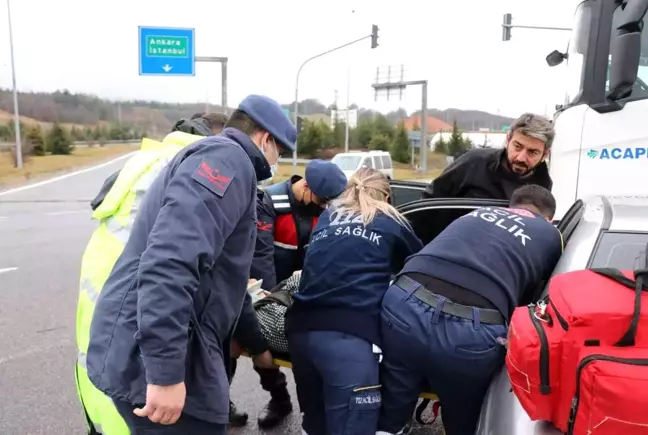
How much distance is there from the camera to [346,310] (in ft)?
8.85

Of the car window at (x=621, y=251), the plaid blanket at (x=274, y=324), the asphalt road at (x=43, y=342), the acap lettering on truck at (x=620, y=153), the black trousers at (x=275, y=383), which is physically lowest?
the asphalt road at (x=43, y=342)

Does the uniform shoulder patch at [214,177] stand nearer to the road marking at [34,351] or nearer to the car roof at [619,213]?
the car roof at [619,213]

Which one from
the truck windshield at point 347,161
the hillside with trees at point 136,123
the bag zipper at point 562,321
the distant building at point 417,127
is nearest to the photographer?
the bag zipper at point 562,321

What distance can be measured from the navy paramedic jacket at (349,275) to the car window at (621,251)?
0.91 meters

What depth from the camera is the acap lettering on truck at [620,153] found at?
3.80 m

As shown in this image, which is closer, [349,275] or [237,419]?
[349,275]

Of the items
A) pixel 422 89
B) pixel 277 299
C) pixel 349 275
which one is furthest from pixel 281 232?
pixel 422 89

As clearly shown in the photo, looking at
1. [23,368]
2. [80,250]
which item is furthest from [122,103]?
[23,368]

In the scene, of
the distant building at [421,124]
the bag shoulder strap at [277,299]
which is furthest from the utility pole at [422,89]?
the bag shoulder strap at [277,299]

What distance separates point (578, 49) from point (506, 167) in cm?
110

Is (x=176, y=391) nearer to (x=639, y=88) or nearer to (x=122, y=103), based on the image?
(x=639, y=88)

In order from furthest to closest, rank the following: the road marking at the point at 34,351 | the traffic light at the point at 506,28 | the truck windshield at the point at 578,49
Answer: the traffic light at the point at 506,28
the road marking at the point at 34,351
the truck windshield at the point at 578,49

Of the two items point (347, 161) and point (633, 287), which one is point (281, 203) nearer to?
point (633, 287)

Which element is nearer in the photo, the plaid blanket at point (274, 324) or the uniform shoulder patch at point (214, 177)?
the uniform shoulder patch at point (214, 177)
